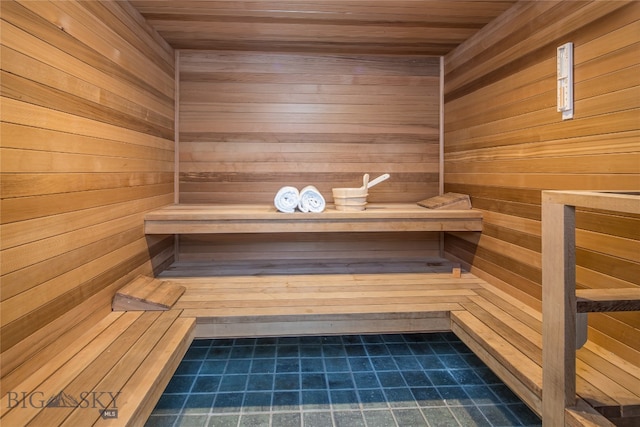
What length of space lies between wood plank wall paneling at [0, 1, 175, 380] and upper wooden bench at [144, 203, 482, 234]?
0.20 m

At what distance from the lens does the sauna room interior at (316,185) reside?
1294 mm

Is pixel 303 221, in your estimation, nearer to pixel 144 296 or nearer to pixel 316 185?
pixel 316 185

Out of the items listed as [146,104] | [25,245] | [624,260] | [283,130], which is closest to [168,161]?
[146,104]

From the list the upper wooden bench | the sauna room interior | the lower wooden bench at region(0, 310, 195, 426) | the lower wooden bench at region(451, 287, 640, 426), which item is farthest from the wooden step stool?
the lower wooden bench at region(451, 287, 640, 426)

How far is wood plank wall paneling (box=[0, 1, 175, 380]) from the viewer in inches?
49.5

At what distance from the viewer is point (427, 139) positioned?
312 centimetres

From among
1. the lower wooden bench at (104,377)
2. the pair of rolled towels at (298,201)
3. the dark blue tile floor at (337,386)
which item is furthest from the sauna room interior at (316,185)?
the dark blue tile floor at (337,386)

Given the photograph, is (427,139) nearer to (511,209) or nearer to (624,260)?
(511,209)

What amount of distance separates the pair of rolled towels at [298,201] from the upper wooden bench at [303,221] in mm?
79

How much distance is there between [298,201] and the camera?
2500 mm

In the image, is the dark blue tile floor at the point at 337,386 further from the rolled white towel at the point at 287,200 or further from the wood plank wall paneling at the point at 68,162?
the rolled white towel at the point at 287,200

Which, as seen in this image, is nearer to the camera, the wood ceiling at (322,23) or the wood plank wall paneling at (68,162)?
the wood plank wall paneling at (68,162)

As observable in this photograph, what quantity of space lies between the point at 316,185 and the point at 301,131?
438mm

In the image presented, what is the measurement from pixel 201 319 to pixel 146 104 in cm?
136
